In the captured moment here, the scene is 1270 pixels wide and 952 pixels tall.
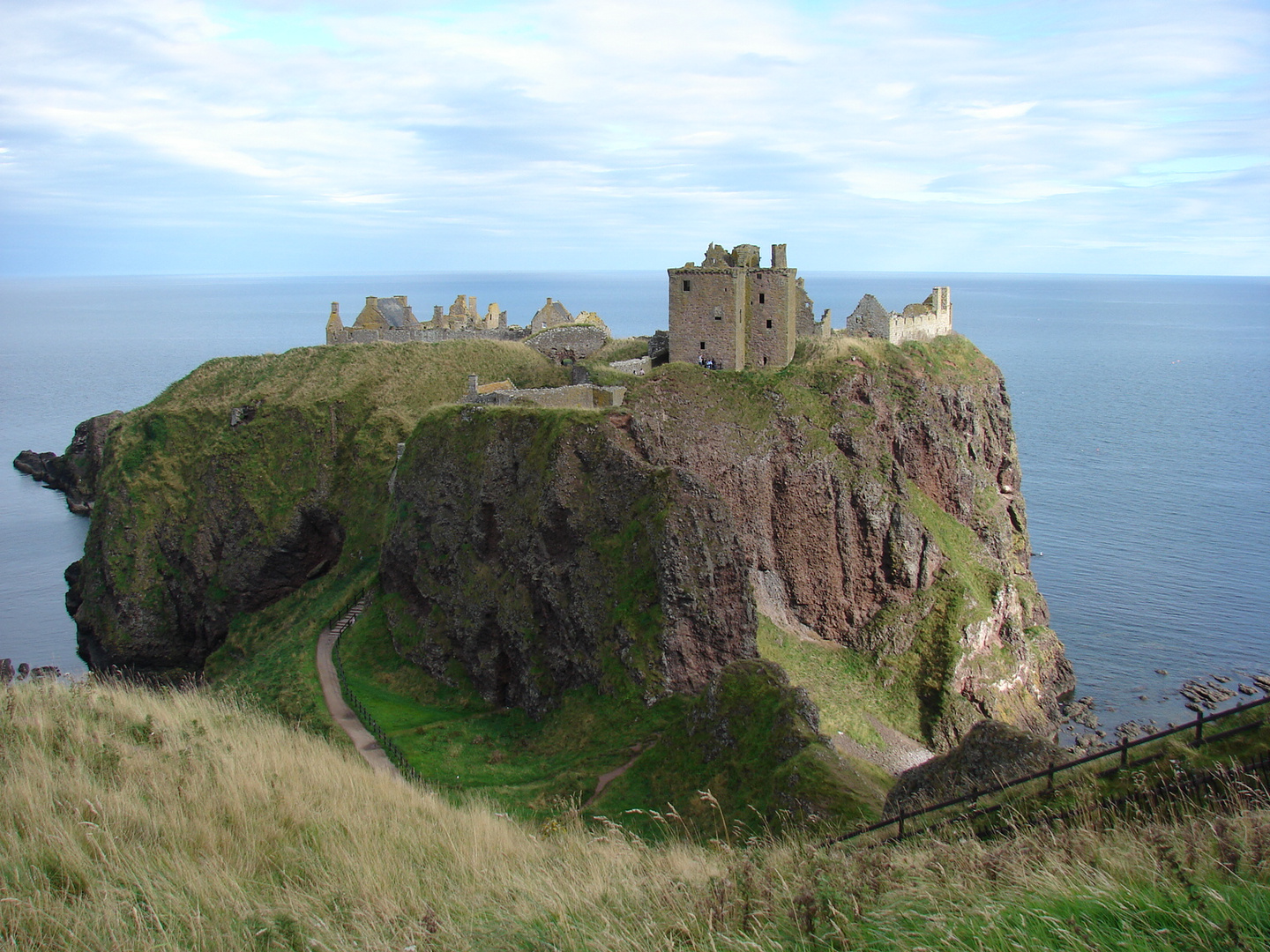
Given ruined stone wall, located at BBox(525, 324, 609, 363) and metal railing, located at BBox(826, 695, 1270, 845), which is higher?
ruined stone wall, located at BBox(525, 324, 609, 363)

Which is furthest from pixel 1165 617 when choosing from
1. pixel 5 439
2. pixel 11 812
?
pixel 5 439

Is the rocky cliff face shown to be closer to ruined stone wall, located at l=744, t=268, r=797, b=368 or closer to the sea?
ruined stone wall, located at l=744, t=268, r=797, b=368

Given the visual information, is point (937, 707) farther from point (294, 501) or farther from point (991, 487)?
point (294, 501)

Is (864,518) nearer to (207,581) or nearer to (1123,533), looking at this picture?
(207,581)

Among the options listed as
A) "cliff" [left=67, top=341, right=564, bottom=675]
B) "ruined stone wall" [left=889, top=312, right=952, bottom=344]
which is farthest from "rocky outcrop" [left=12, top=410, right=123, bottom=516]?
"ruined stone wall" [left=889, top=312, right=952, bottom=344]

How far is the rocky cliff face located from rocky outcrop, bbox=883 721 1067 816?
78.9 feet

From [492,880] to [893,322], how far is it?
164 feet

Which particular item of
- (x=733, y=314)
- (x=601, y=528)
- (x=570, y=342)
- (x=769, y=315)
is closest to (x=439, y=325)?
(x=570, y=342)

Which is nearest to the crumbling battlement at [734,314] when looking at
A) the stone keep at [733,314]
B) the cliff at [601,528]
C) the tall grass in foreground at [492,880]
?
the stone keep at [733,314]

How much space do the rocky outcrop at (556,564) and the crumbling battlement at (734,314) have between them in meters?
10.4

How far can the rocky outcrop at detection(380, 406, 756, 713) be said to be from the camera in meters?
35.2

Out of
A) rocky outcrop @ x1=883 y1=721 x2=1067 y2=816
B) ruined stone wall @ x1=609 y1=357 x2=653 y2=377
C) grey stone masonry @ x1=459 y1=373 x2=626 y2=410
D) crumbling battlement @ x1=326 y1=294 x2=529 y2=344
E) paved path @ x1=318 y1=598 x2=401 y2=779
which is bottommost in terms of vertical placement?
paved path @ x1=318 y1=598 x2=401 y2=779

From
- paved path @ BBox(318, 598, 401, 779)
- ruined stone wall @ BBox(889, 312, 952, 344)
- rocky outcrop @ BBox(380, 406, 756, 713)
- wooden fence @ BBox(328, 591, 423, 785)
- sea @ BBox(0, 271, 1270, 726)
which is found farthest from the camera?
sea @ BBox(0, 271, 1270, 726)

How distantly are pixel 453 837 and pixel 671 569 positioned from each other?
22477 mm
